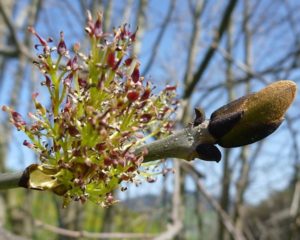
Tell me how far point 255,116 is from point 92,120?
35 centimetres

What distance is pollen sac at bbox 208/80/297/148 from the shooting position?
94 cm

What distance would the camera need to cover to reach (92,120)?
1.04m

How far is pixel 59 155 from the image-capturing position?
1076mm

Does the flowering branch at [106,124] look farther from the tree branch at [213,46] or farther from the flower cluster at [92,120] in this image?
the tree branch at [213,46]

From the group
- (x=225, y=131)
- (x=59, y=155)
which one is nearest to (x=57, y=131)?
(x=59, y=155)

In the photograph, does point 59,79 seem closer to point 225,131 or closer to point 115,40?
point 115,40

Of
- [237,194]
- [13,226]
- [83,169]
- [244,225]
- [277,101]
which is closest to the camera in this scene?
[277,101]

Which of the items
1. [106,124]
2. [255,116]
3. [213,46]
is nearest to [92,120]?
[106,124]

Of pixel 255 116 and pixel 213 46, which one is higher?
pixel 213 46

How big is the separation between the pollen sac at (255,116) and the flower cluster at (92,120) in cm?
21

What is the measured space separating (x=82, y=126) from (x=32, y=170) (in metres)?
0.15

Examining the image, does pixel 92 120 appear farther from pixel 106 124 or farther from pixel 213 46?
pixel 213 46

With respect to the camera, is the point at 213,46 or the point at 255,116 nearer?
the point at 255,116

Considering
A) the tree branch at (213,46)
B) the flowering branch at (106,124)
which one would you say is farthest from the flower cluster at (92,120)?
the tree branch at (213,46)
